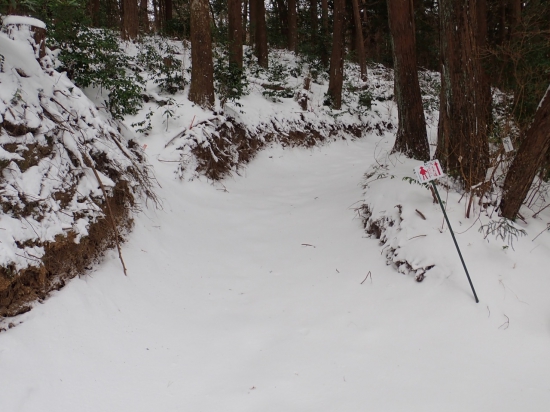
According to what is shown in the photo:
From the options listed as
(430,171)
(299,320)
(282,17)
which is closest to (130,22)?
(430,171)

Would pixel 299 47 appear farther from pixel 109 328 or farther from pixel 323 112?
pixel 109 328

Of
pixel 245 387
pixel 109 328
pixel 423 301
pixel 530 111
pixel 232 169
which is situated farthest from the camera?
pixel 232 169

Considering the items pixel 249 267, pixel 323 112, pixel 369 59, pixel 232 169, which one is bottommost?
pixel 249 267

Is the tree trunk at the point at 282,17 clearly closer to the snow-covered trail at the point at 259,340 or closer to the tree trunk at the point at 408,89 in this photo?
the tree trunk at the point at 408,89

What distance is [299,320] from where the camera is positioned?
3.26 metres

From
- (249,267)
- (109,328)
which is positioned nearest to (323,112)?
(249,267)

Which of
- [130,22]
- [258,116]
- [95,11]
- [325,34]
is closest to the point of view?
[258,116]

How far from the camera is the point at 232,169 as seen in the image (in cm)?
724

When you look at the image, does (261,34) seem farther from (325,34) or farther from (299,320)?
(299,320)

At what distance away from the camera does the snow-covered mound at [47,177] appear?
2496mm

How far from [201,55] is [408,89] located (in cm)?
401

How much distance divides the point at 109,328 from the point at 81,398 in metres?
0.60

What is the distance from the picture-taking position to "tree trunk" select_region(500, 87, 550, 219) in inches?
144

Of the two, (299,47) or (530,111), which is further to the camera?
(299,47)
